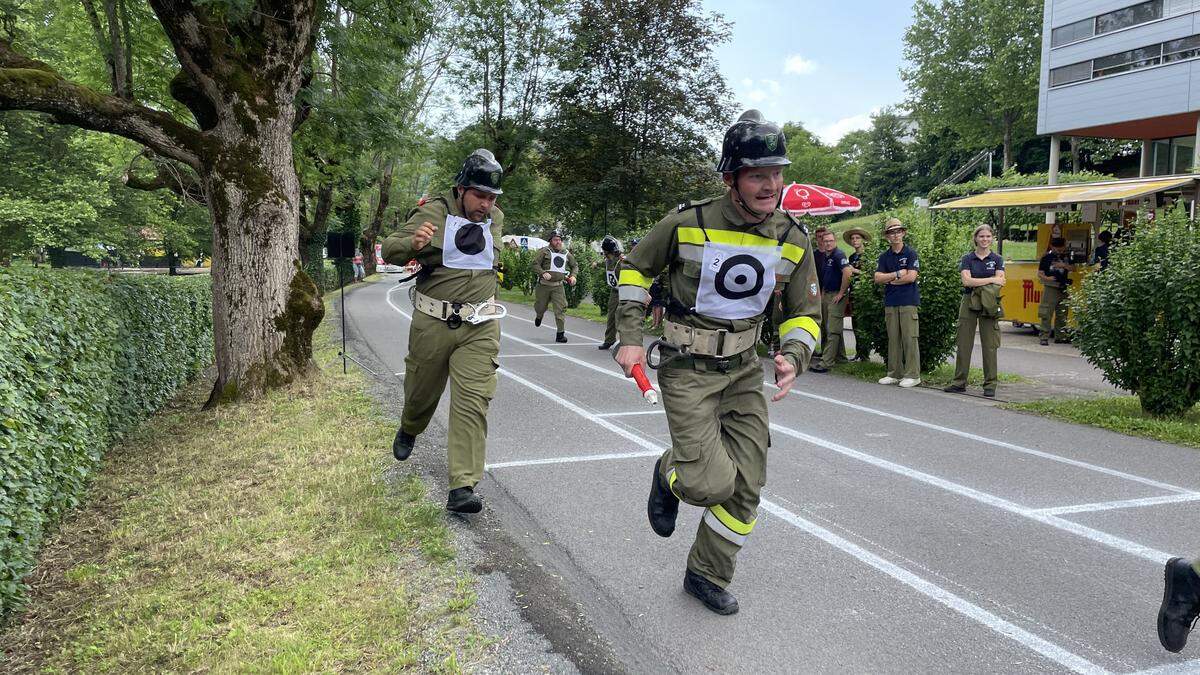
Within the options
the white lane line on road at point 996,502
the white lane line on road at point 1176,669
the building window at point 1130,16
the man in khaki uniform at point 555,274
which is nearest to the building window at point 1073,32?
the building window at point 1130,16

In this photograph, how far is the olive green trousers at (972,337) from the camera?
9219 mm

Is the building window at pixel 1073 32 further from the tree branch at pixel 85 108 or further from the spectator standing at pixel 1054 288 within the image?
the tree branch at pixel 85 108

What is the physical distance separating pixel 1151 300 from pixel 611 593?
6762mm

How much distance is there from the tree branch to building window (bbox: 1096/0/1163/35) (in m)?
41.6

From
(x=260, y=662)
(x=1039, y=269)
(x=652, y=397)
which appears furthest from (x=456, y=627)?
(x=1039, y=269)

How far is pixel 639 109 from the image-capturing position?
25.7 metres

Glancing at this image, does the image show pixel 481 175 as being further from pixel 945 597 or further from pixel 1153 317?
pixel 1153 317

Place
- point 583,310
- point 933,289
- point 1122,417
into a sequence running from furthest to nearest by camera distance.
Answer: point 583,310 < point 933,289 < point 1122,417

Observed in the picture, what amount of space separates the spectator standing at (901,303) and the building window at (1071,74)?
34805 mm

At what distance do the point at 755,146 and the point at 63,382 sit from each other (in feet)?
14.8

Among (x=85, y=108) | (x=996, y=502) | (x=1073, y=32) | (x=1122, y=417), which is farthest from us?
(x=1073, y=32)

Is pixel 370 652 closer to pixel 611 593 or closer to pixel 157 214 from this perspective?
pixel 611 593

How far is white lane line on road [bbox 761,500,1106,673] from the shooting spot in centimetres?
310

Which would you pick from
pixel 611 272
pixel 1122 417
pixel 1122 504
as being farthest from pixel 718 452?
pixel 611 272
